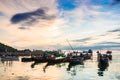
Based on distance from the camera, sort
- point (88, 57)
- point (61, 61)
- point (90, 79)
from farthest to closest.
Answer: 1. point (88, 57)
2. point (61, 61)
3. point (90, 79)

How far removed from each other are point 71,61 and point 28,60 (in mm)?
26843

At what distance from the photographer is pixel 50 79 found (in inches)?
1889

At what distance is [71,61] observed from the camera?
9119cm

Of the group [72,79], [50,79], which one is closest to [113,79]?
[72,79]

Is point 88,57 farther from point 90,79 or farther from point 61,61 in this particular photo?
point 90,79

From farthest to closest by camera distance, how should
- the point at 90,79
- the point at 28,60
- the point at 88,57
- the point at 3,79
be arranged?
the point at 88,57 < the point at 28,60 < the point at 90,79 < the point at 3,79

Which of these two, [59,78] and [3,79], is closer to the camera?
[3,79]

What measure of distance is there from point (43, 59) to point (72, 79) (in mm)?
54435

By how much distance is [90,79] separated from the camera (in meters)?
49.3

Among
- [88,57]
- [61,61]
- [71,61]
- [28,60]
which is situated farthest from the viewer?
[88,57]

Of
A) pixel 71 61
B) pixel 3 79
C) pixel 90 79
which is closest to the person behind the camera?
pixel 3 79

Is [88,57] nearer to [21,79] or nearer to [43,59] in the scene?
[43,59]

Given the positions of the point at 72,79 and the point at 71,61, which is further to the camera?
the point at 71,61

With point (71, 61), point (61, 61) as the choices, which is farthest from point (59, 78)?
point (61, 61)
